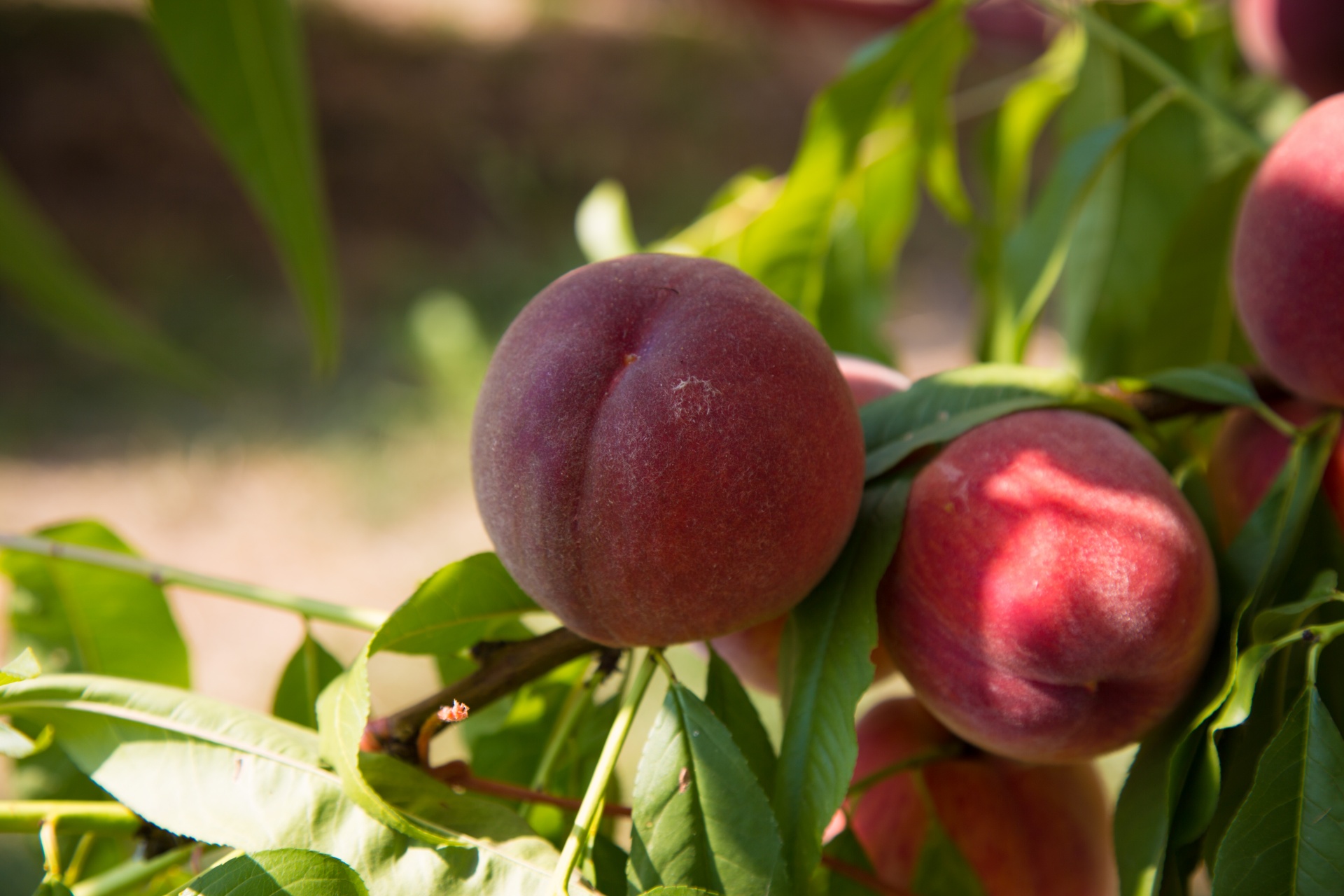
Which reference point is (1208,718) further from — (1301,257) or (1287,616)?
(1301,257)

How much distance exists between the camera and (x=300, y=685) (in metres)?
0.64

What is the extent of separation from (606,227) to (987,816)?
0.52 m

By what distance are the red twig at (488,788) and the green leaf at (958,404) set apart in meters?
0.23

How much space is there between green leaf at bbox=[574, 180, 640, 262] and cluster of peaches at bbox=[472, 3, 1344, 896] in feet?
1.07

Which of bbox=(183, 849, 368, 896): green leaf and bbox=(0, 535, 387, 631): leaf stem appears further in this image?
bbox=(0, 535, 387, 631): leaf stem

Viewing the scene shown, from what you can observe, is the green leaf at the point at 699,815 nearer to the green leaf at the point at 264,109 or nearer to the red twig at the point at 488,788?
the red twig at the point at 488,788

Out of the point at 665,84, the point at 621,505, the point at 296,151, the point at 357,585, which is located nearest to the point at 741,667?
the point at 621,505

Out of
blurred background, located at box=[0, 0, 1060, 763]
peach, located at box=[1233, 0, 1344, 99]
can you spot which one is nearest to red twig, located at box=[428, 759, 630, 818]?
peach, located at box=[1233, 0, 1344, 99]

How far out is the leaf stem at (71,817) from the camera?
1.67 ft

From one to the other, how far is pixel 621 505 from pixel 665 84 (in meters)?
3.88

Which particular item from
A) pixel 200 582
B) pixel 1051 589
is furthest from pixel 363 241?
pixel 1051 589

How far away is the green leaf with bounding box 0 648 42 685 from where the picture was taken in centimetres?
45

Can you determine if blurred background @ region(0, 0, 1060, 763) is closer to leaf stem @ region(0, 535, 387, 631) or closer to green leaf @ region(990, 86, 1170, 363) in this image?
leaf stem @ region(0, 535, 387, 631)

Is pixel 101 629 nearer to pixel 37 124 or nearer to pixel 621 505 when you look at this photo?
pixel 621 505
